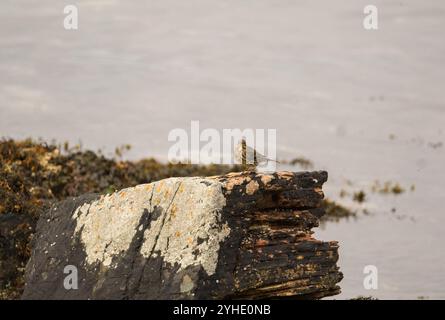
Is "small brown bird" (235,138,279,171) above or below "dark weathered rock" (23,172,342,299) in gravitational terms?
above

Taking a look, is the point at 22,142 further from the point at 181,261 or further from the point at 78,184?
the point at 181,261

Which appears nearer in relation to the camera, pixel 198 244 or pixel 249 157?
pixel 198 244

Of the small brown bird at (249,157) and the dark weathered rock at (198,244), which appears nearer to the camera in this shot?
the dark weathered rock at (198,244)

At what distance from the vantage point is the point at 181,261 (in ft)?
47.2

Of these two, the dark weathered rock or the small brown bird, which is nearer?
the dark weathered rock

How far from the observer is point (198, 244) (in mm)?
14414

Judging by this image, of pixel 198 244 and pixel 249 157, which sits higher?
pixel 249 157

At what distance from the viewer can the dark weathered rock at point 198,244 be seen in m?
14.4

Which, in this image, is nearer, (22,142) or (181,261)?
(181,261)

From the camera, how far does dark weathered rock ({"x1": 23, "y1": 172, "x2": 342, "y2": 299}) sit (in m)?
14.4

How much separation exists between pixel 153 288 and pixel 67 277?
2.25 m

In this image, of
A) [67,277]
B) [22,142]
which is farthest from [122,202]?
[22,142]

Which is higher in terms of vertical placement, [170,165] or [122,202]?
[170,165]
